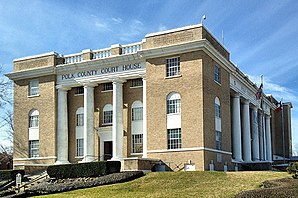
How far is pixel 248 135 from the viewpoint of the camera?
51750 mm

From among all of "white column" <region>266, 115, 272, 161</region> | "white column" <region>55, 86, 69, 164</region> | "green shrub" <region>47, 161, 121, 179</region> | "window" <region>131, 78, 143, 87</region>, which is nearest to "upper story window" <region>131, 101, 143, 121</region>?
"window" <region>131, 78, 143, 87</region>

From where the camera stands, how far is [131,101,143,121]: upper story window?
41.9m

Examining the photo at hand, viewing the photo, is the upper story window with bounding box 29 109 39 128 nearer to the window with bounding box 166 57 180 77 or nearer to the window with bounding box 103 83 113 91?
the window with bounding box 103 83 113 91

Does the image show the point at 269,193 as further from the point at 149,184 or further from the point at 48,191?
the point at 48,191

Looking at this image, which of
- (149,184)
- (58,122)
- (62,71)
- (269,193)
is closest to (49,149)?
(58,122)

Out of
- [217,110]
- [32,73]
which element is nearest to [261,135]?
[217,110]

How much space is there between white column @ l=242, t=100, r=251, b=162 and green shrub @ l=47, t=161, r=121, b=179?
21521 mm

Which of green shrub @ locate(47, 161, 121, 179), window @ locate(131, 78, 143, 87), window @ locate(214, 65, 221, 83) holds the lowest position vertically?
green shrub @ locate(47, 161, 121, 179)

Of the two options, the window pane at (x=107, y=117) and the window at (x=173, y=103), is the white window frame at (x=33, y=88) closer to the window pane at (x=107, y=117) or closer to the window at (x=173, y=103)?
the window pane at (x=107, y=117)

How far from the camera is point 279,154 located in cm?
7856

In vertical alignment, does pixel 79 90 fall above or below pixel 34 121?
above

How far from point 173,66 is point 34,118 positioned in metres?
16.6

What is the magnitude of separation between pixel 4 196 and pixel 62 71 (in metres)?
16.6

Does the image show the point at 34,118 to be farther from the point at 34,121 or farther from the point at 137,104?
the point at 137,104
